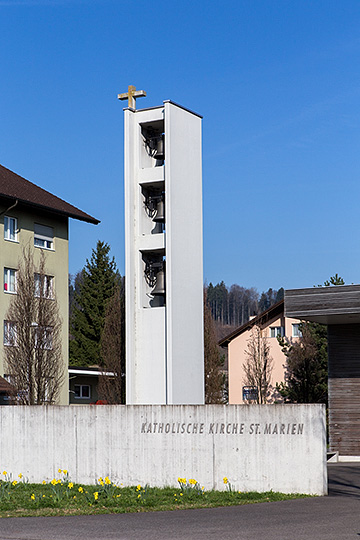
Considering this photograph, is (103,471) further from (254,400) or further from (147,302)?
(254,400)

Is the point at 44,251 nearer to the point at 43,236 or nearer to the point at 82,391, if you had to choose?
the point at 43,236

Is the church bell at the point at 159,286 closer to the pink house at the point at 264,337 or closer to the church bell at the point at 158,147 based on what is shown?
the church bell at the point at 158,147

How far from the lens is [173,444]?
645 inches

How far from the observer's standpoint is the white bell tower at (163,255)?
26.5 meters

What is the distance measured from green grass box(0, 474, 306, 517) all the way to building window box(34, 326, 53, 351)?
1797cm

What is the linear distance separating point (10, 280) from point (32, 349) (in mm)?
7525

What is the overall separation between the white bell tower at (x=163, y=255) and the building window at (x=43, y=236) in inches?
622

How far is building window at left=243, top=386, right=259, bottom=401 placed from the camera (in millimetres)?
49981

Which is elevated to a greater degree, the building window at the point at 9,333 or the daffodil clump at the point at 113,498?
the building window at the point at 9,333

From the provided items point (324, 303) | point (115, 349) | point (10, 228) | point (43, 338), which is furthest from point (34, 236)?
point (324, 303)

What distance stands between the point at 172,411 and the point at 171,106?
13374 mm

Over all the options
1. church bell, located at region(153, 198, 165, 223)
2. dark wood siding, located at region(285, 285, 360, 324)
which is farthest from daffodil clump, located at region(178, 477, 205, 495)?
church bell, located at region(153, 198, 165, 223)

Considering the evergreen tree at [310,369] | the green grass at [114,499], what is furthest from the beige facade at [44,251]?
the green grass at [114,499]

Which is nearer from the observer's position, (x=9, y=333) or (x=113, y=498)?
(x=113, y=498)
